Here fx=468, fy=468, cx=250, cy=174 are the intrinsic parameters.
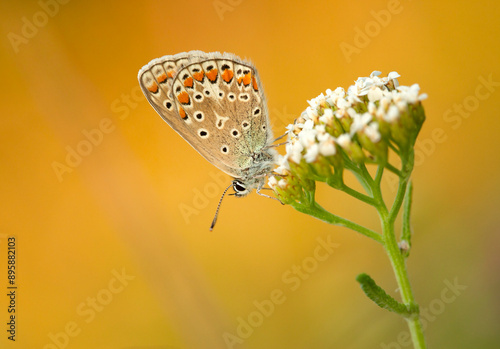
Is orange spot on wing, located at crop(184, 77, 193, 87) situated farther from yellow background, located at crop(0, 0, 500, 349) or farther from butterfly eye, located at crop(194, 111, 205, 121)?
yellow background, located at crop(0, 0, 500, 349)

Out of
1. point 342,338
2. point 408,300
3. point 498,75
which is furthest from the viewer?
point 498,75

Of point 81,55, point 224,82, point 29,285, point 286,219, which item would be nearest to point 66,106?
point 81,55

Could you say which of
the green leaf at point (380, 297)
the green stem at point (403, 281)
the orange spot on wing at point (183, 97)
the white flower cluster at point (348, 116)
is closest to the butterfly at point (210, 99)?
the orange spot on wing at point (183, 97)

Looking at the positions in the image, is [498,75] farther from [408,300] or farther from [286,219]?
[408,300]

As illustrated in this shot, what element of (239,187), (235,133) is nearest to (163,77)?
(235,133)

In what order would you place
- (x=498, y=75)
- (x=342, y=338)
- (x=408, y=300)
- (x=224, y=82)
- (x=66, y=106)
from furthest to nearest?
(x=66, y=106), (x=498, y=75), (x=342, y=338), (x=224, y=82), (x=408, y=300)

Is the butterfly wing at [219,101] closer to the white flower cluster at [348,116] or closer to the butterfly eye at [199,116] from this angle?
the butterfly eye at [199,116]
